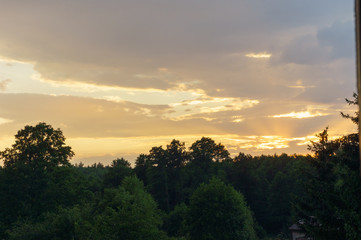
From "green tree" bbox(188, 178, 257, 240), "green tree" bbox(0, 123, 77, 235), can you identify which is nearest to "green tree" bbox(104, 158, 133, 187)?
"green tree" bbox(0, 123, 77, 235)

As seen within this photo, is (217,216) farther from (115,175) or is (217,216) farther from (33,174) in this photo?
(115,175)

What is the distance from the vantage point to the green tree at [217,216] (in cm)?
6044

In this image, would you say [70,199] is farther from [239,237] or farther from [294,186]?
[294,186]

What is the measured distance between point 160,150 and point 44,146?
52.3 m

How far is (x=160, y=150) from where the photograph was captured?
110812mm

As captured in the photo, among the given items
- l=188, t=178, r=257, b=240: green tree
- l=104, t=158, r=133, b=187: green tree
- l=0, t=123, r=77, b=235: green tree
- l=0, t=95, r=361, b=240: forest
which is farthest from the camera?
l=104, t=158, r=133, b=187: green tree

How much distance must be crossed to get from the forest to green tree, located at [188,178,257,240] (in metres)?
0.15

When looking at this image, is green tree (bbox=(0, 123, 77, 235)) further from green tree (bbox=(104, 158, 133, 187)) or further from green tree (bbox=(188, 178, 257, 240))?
green tree (bbox=(104, 158, 133, 187))

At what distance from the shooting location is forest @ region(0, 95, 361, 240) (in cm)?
2533

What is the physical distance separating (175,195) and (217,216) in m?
48.3

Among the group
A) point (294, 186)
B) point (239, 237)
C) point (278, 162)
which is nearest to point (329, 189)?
point (239, 237)

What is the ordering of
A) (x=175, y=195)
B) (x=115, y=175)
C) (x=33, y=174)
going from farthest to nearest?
(x=175, y=195), (x=115, y=175), (x=33, y=174)

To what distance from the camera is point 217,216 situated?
59469 millimetres

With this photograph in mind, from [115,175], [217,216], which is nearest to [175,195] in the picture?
[115,175]
